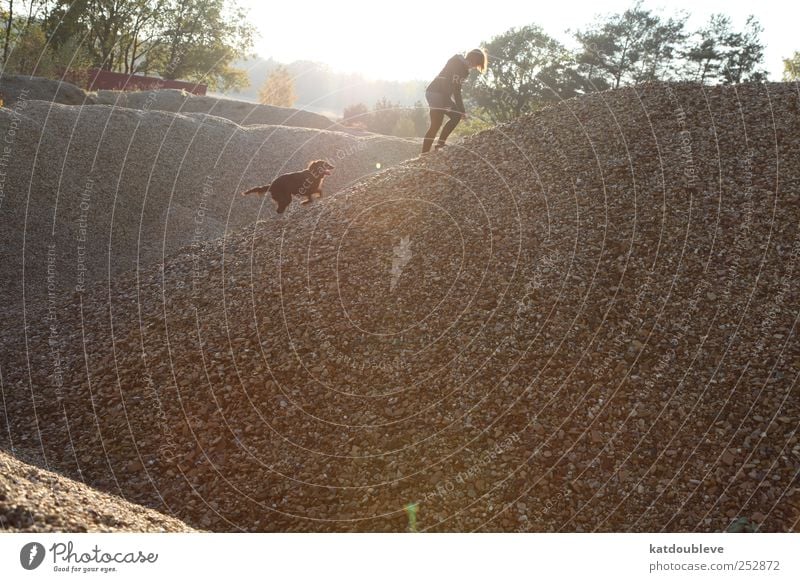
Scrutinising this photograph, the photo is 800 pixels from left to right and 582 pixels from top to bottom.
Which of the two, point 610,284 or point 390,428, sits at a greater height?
point 610,284

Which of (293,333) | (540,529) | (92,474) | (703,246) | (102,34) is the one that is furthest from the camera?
(102,34)

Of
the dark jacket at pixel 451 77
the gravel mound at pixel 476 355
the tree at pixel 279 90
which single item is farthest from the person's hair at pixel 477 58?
the tree at pixel 279 90

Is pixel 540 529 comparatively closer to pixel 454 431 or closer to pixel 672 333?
pixel 454 431

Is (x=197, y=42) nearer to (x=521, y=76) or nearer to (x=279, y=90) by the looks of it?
(x=279, y=90)

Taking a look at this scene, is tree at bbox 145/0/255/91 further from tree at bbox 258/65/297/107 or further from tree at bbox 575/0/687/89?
tree at bbox 575/0/687/89

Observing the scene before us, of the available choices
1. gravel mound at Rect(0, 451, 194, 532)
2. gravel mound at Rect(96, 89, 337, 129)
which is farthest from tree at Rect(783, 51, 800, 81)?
gravel mound at Rect(0, 451, 194, 532)

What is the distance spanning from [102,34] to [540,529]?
42836mm

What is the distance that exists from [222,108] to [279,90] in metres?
18.3

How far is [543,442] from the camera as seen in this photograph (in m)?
Answer: 5.92

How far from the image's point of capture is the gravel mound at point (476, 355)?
5.58m

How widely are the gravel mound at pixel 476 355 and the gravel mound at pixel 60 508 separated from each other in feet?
2.07

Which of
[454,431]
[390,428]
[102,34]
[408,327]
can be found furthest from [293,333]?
[102,34]


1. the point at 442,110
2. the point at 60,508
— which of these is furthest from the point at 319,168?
the point at 60,508

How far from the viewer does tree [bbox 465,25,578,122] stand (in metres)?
36.2
